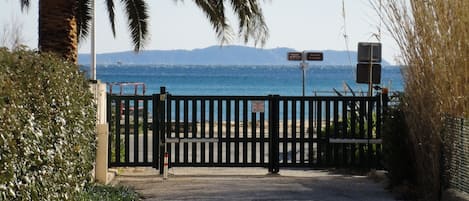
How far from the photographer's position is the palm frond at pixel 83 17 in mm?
18641

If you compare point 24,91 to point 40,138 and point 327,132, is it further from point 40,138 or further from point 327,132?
point 327,132

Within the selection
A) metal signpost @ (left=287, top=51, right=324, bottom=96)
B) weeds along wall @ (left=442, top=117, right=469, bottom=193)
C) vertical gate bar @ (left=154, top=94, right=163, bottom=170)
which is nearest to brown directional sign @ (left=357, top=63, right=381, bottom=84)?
metal signpost @ (left=287, top=51, right=324, bottom=96)

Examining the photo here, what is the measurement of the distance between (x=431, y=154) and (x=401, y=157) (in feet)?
4.14

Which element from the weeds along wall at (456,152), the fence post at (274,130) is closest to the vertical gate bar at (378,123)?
the fence post at (274,130)

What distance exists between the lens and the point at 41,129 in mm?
7152

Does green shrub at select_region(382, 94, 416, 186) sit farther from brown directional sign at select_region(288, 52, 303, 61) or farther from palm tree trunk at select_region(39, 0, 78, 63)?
brown directional sign at select_region(288, 52, 303, 61)

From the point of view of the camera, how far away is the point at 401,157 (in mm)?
13195

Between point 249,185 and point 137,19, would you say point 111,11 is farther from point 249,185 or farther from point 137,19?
point 249,185

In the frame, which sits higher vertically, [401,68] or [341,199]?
[401,68]

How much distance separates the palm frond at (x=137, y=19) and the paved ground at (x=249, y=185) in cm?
294

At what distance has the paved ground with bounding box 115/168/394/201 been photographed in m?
13.4

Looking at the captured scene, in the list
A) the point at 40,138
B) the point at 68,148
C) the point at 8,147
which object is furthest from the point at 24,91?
the point at 68,148

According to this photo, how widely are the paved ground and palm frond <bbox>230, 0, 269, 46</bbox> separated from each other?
2.98 m

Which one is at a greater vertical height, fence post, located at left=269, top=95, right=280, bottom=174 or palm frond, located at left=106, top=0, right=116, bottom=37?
palm frond, located at left=106, top=0, right=116, bottom=37
